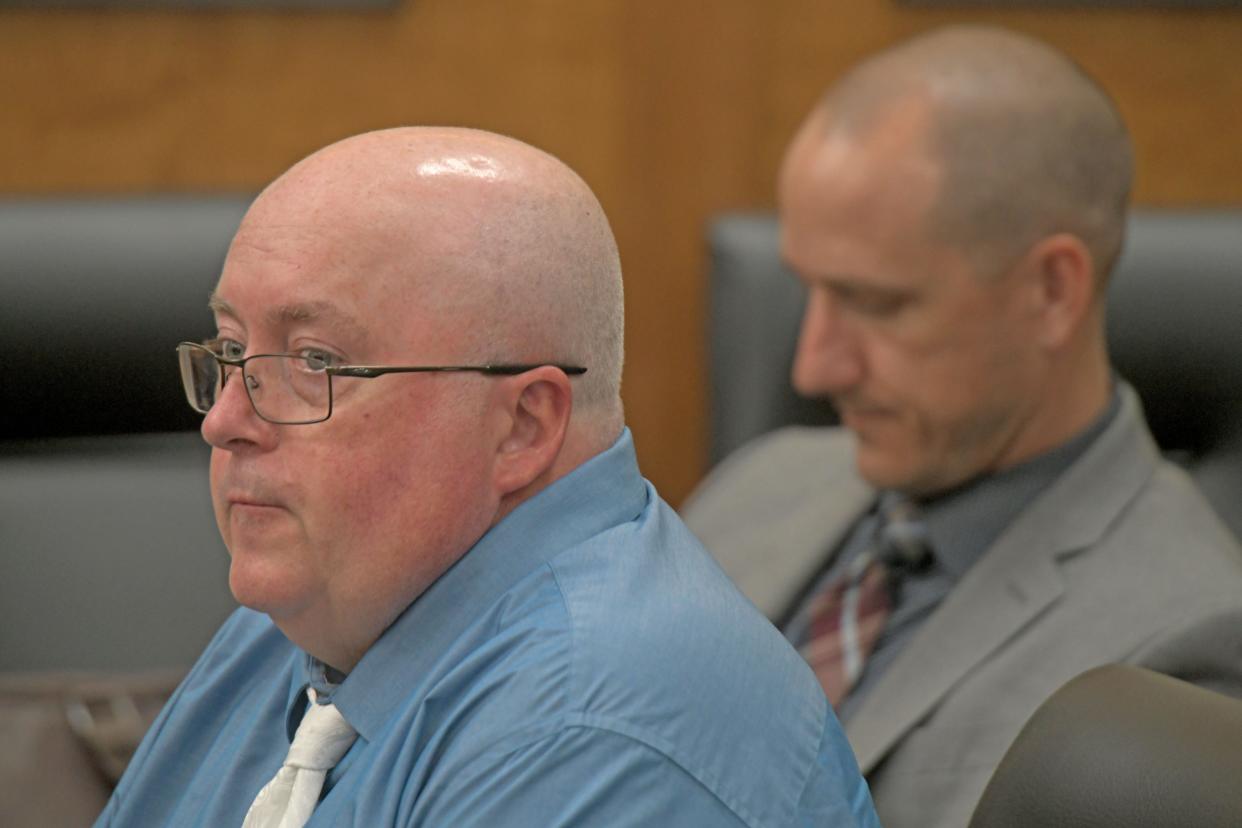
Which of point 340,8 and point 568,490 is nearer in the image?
point 568,490

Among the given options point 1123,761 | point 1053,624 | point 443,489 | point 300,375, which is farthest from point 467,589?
point 1053,624

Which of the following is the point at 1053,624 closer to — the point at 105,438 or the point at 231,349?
the point at 231,349

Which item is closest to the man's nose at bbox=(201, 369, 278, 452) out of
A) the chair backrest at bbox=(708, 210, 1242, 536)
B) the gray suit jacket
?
the gray suit jacket

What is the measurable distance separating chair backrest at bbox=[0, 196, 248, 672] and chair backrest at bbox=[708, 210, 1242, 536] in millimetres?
651

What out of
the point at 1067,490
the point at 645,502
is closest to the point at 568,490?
the point at 645,502

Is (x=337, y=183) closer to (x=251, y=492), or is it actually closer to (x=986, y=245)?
(x=251, y=492)

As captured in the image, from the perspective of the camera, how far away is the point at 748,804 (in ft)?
3.17

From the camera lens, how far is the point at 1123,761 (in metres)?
0.87

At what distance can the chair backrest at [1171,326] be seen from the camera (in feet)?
6.86

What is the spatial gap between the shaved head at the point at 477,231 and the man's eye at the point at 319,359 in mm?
54

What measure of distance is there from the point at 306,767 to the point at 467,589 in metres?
0.15

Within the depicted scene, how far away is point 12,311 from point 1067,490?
4.06 ft

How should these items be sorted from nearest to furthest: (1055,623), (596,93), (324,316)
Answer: (324,316)
(1055,623)
(596,93)

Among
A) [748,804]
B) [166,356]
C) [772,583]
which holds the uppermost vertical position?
[748,804]
